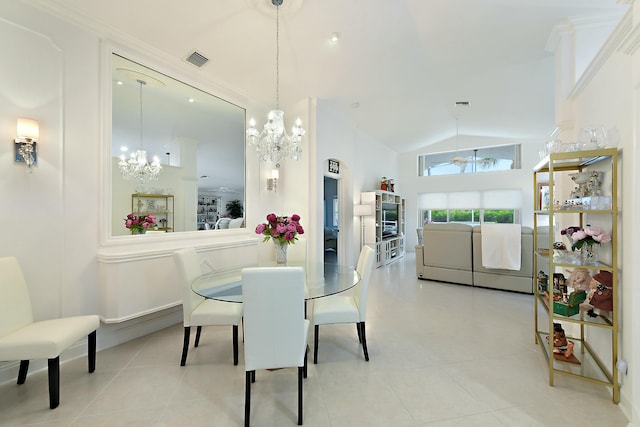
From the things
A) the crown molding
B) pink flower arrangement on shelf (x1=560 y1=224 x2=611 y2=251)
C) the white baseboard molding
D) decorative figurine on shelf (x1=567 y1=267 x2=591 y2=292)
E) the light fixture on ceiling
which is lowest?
the white baseboard molding

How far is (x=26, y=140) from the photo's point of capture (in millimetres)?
2070

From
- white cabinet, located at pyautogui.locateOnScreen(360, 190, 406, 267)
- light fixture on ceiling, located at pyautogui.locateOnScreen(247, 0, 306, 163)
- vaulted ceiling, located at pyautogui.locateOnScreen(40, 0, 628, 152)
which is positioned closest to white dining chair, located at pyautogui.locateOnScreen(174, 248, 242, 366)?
light fixture on ceiling, located at pyautogui.locateOnScreen(247, 0, 306, 163)

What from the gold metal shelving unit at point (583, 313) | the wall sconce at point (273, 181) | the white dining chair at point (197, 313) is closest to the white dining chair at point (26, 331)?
the white dining chair at point (197, 313)

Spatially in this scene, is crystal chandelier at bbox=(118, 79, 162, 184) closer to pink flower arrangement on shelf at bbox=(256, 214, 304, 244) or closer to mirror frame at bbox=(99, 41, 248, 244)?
mirror frame at bbox=(99, 41, 248, 244)

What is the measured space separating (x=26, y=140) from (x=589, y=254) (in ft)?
14.1

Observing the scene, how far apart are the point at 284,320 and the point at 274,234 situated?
41.1 inches

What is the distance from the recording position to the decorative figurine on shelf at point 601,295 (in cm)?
184

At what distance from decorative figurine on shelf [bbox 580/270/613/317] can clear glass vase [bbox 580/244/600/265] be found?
3.8 inches

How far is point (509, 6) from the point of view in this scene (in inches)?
110

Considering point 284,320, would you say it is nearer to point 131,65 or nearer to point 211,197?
point 211,197

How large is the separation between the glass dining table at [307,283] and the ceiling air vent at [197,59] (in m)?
2.43

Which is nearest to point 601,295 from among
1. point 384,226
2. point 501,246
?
point 501,246

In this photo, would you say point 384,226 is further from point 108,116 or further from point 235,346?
point 108,116

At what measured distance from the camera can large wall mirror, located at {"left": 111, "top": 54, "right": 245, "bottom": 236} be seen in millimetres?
2732
